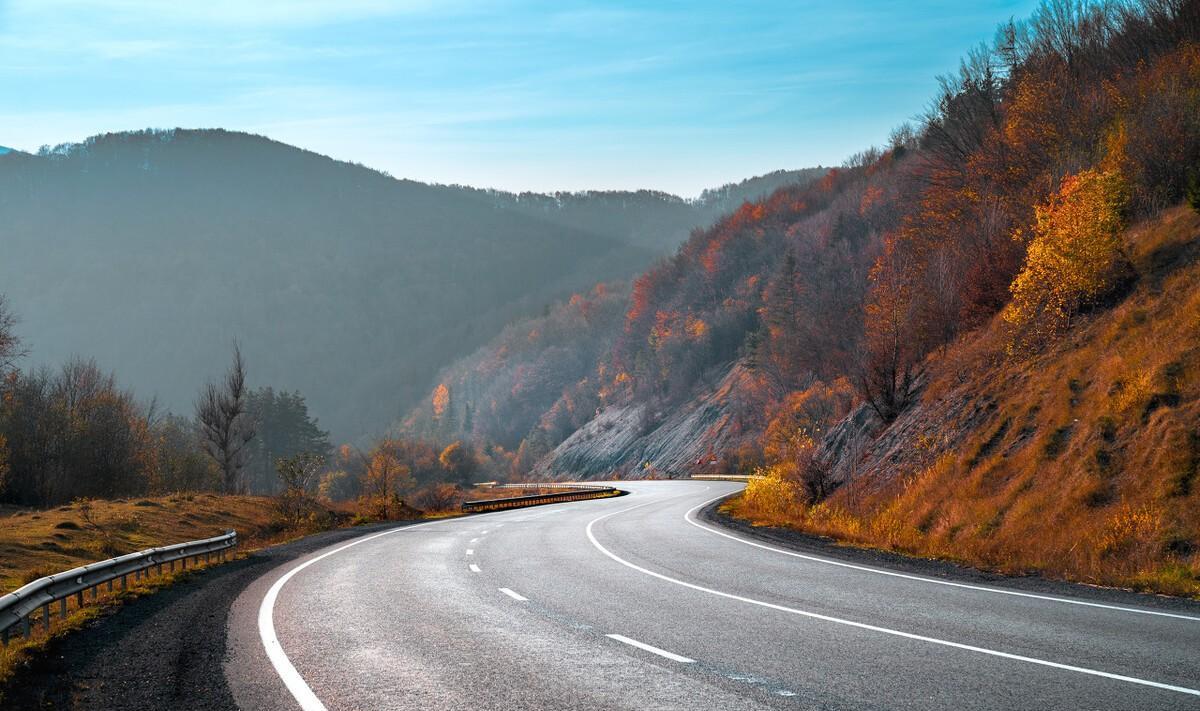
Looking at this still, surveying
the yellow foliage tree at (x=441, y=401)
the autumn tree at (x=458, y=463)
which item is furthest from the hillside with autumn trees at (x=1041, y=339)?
the yellow foliage tree at (x=441, y=401)

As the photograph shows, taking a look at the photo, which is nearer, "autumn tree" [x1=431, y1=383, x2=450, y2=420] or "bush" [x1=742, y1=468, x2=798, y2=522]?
"bush" [x1=742, y1=468, x2=798, y2=522]

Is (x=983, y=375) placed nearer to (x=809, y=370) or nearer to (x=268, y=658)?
(x=268, y=658)

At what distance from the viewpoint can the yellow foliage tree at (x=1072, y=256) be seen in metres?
22.4

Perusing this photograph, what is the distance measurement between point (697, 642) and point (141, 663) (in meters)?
5.37

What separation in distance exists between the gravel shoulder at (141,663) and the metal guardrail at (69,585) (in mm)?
548

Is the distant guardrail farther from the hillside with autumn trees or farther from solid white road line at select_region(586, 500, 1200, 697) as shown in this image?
solid white road line at select_region(586, 500, 1200, 697)

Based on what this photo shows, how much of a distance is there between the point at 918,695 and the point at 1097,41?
1625 inches

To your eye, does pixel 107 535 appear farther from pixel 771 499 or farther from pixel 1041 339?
pixel 1041 339

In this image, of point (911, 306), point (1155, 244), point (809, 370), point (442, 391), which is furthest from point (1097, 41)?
point (442, 391)

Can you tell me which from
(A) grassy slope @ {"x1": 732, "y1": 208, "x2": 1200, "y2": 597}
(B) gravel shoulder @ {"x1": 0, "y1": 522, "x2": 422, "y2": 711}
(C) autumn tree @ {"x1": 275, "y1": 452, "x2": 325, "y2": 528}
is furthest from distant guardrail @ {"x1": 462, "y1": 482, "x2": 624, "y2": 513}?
(B) gravel shoulder @ {"x1": 0, "y1": 522, "x2": 422, "y2": 711}

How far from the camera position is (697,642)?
9.05 meters

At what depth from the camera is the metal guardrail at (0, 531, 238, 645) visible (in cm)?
998

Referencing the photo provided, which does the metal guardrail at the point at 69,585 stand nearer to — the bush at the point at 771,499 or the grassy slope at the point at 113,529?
the grassy slope at the point at 113,529

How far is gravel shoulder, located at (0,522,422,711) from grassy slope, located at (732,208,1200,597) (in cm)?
1166
